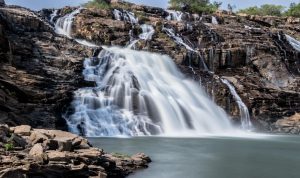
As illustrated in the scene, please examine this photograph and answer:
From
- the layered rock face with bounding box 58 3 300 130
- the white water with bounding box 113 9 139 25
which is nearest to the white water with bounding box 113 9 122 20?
the white water with bounding box 113 9 139 25

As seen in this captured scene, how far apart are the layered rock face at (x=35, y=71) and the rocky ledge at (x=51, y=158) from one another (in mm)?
11053

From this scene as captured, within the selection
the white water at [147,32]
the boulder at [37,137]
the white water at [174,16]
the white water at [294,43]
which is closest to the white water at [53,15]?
the white water at [147,32]

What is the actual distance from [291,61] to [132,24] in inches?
750

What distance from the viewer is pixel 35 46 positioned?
38.0 meters

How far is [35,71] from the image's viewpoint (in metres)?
34.4

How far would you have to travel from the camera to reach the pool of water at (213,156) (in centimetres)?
1894

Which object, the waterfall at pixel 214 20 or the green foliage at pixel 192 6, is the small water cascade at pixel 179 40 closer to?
the waterfall at pixel 214 20

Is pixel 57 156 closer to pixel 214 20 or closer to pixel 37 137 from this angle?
pixel 37 137

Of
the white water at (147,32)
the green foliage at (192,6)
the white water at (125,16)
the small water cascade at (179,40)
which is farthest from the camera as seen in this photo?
the green foliage at (192,6)

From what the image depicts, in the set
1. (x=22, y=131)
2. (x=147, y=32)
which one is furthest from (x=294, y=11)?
(x=22, y=131)

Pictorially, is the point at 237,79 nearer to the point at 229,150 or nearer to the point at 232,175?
the point at 229,150

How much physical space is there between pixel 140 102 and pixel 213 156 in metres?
13.4

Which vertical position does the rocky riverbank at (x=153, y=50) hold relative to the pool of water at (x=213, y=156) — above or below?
above

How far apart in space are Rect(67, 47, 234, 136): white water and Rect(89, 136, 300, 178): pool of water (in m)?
3.63
